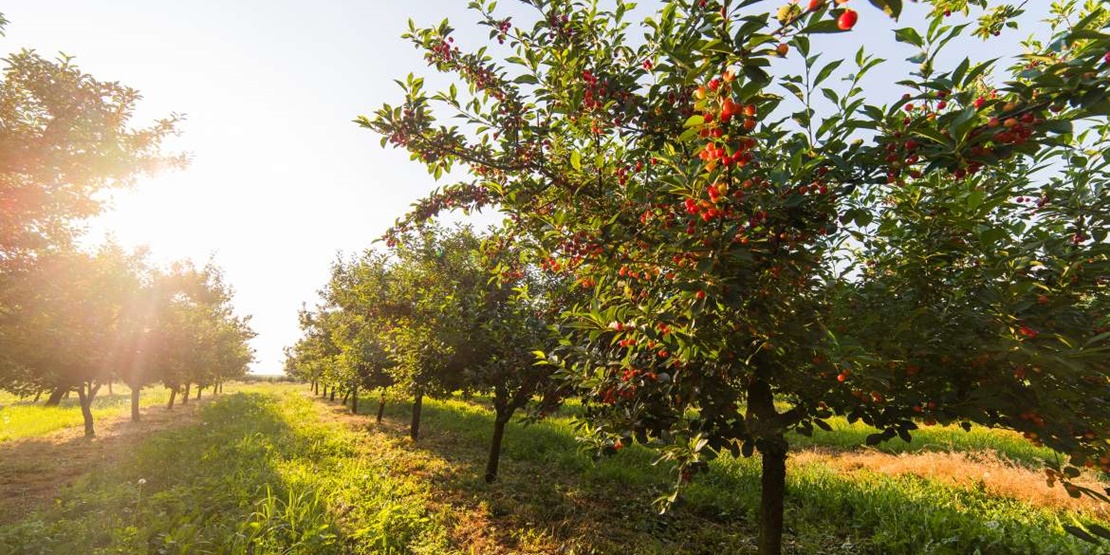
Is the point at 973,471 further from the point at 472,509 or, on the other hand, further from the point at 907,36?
the point at 907,36

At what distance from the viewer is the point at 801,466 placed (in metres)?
10.4

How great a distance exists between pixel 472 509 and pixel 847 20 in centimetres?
745

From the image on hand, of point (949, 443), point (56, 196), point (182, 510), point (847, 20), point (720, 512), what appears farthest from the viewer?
point (949, 443)

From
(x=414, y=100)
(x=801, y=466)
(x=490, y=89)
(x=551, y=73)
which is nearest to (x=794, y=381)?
(x=551, y=73)

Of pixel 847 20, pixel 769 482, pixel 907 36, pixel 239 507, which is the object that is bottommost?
pixel 239 507

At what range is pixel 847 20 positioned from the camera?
1519 millimetres

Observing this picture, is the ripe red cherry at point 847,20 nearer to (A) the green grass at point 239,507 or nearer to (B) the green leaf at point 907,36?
(B) the green leaf at point 907,36

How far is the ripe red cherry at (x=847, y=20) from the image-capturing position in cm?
151

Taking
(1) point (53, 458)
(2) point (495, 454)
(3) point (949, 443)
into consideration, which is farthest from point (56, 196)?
(3) point (949, 443)

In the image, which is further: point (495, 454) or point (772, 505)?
point (495, 454)

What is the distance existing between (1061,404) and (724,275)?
2.60 m

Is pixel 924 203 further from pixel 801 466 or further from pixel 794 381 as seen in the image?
pixel 801 466

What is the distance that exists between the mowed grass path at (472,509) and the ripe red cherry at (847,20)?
9.97 feet

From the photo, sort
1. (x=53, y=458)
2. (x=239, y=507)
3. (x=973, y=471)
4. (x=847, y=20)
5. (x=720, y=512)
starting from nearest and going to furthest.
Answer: (x=847, y=20), (x=239, y=507), (x=720, y=512), (x=973, y=471), (x=53, y=458)
